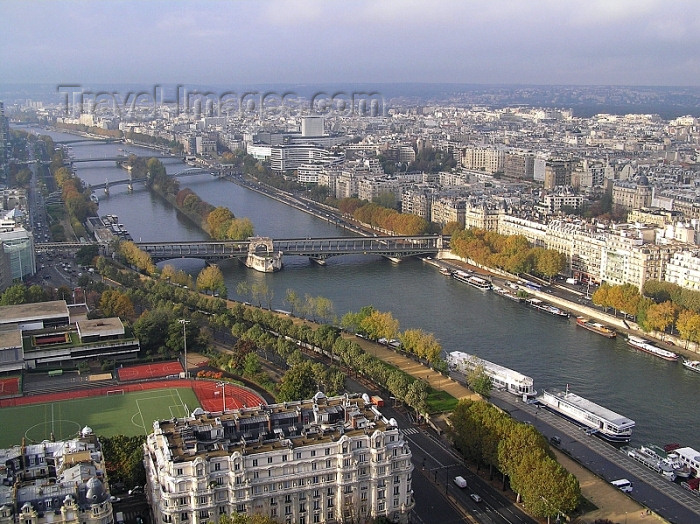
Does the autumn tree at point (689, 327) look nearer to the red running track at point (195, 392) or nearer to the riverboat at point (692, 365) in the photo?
the riverboat at point (692, 365)

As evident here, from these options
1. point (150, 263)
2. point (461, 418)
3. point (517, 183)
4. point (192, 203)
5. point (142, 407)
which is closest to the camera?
point (461, 418)

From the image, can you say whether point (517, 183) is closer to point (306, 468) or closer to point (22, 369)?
point (22, 369)

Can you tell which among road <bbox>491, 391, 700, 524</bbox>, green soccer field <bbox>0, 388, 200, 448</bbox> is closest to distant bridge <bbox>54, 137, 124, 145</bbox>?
green soccer field <bbox>0, 388, 200, 448</bbox>

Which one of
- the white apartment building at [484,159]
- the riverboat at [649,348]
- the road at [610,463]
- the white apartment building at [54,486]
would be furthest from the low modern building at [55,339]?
the white apartment building at [484,159]

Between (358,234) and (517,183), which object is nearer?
(358,234)

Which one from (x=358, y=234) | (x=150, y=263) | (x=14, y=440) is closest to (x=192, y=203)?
(x=358, y=234)
